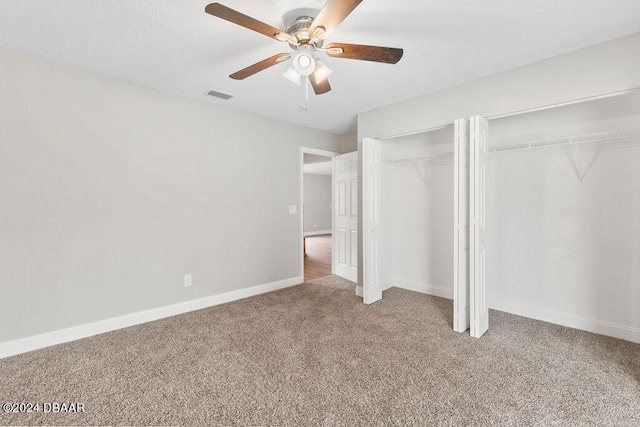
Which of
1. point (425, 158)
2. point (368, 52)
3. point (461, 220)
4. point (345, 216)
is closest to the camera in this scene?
point (368, 52)

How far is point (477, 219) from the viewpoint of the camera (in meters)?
2.66

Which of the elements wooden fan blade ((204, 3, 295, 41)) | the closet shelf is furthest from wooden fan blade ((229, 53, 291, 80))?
the closet shelf

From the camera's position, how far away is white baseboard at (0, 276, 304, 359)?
2.45m

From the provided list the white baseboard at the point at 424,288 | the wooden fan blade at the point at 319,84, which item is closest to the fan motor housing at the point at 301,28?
the wooden fan blade at the point at 319,84

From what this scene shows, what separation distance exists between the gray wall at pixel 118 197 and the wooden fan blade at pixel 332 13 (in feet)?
7.27

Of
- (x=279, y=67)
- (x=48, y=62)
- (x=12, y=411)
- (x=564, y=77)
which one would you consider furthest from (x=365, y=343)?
(x=48, y=62)

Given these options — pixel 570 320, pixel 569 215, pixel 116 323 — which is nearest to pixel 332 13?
pixel 569 215

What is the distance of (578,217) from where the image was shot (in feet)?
9.08

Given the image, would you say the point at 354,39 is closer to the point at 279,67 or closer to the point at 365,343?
the point at 279,67

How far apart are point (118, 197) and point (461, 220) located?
11.0ft

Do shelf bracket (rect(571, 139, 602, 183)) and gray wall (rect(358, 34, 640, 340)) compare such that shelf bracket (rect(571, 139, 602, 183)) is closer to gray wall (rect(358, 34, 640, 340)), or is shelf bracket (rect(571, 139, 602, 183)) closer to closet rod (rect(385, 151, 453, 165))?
gray wall (rect(358, 34, 640, 340))

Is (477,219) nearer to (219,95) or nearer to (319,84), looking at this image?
(319,84)

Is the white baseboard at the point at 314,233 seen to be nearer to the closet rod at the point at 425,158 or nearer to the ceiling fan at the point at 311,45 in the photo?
the closet rod at the point at 425,158

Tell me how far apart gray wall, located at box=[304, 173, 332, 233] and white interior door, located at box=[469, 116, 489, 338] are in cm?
792
